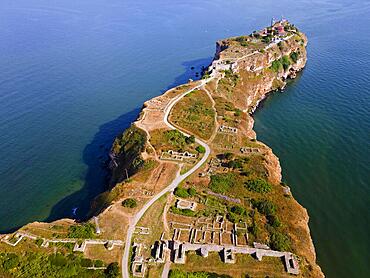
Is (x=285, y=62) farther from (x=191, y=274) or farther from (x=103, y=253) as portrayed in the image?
(x=103, y=253)

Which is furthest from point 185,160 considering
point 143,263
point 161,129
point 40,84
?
point 40,84

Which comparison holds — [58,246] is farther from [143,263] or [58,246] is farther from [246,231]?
[246,231]

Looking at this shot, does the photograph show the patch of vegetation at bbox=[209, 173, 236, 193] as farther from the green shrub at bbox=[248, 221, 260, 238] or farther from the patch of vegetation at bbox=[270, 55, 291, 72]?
the patch of vegetation at bbox=[270, 55, 291, 72]

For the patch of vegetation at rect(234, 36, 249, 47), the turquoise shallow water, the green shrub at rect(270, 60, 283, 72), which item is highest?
the patch of vegetation at rect(234, 36, 249, 47)

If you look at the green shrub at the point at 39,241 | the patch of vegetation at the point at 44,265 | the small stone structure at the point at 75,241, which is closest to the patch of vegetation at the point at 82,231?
the small stone structure at the point at 75,241

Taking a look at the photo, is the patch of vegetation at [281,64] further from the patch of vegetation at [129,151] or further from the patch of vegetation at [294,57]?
the patch of vegetation at [129,151]

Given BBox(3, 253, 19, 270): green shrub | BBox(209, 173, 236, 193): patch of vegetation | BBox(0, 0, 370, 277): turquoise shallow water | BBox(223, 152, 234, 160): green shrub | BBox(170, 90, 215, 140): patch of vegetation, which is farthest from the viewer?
BBox(170, 90, 215, 140): patch of vegetation

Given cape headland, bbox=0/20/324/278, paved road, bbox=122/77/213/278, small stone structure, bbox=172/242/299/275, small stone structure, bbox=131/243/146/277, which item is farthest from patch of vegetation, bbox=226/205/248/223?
small stone structure, bbox=131/243/146/277

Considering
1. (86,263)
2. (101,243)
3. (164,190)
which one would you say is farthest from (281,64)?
(86,263)

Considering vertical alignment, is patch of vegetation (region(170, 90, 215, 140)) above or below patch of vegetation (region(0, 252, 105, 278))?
above
